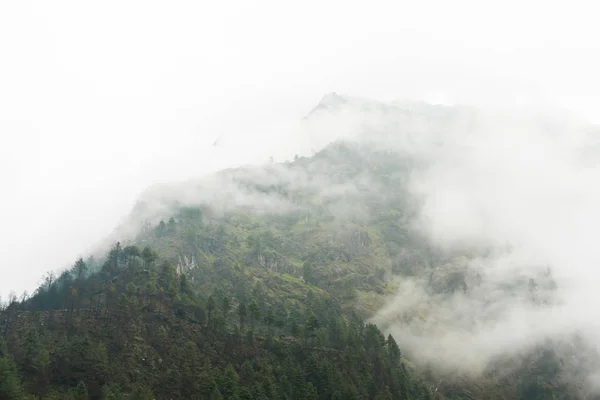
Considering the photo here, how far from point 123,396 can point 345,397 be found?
78382 mm

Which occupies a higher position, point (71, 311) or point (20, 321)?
point (71, 311)

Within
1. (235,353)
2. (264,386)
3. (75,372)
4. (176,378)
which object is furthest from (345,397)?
(75,372)

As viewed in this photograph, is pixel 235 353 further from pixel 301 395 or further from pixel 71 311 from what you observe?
pixel 71 311

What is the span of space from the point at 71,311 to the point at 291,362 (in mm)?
90029

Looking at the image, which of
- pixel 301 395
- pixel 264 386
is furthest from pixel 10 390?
pixel 301 395

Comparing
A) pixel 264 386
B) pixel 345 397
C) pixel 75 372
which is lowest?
pixel 75 372

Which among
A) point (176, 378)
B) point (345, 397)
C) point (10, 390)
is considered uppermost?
point (345, 397)

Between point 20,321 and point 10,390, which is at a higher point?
point 20,321

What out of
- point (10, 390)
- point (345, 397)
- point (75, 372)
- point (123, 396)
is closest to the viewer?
point (10, 390)

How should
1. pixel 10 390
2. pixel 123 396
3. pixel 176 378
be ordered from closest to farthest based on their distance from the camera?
pixel 10 390 < pixel 123 396 < pixel 176 378

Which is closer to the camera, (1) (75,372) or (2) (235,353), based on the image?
(1) (75,372)

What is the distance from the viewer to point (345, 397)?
17650cm

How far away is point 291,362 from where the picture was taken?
188625 mm

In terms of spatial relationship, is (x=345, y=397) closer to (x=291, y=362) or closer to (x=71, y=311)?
(x=291, y=362)
